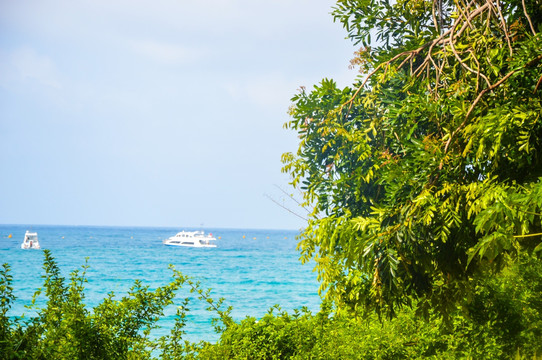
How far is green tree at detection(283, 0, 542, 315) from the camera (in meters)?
3.64

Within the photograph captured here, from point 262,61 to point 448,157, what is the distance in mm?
24721

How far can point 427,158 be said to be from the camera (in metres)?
4.05

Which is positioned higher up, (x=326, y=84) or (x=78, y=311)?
(x=326, y=84)

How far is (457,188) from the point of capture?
3955 millimetres

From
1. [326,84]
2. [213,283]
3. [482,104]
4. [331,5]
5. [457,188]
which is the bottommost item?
[213,283]

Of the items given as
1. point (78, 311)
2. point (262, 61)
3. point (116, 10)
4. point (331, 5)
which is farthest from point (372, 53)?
point (262, 61)

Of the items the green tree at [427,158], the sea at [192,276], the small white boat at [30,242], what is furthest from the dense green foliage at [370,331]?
the small white boat at [30,242]

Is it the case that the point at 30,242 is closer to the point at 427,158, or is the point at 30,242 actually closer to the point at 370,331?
the point at 370,331

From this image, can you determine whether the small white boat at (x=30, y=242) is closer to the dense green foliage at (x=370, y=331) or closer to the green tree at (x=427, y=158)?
the dense green foliage at (x=370, y=331)

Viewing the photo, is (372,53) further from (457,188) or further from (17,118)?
(17,118)

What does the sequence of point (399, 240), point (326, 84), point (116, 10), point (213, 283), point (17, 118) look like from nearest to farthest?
point (399, 240) → point (326, 84) → point (116, 10) → point (213, 283) → point (17, 118)

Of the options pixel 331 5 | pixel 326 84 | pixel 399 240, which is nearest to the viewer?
pixel 399 240

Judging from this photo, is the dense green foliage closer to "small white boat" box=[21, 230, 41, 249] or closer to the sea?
the sea

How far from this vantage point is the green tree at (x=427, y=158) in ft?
11.9
